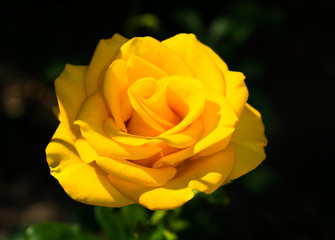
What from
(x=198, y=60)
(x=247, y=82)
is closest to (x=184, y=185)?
(x=198, y=60)

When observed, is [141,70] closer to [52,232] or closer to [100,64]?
[100,64]

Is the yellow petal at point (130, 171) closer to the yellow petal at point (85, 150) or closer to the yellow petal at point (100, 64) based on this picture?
the yellow petal at point (85, 150)

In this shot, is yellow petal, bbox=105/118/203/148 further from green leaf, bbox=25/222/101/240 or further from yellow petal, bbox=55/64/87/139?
green leaf, bbox=25/222/101/240

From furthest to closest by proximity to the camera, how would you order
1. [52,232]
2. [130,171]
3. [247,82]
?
[247,82] → [52,232] → [130,171]

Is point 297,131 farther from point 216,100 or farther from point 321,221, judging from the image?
point 216,100

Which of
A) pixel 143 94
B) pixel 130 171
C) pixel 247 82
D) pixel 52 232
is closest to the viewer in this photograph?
pixel 130 171

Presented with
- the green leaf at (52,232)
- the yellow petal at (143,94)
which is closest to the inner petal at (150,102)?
the yellow petal at (143,94)

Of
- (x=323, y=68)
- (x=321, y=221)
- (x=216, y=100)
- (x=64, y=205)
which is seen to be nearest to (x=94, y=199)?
(x=216, y=100)
